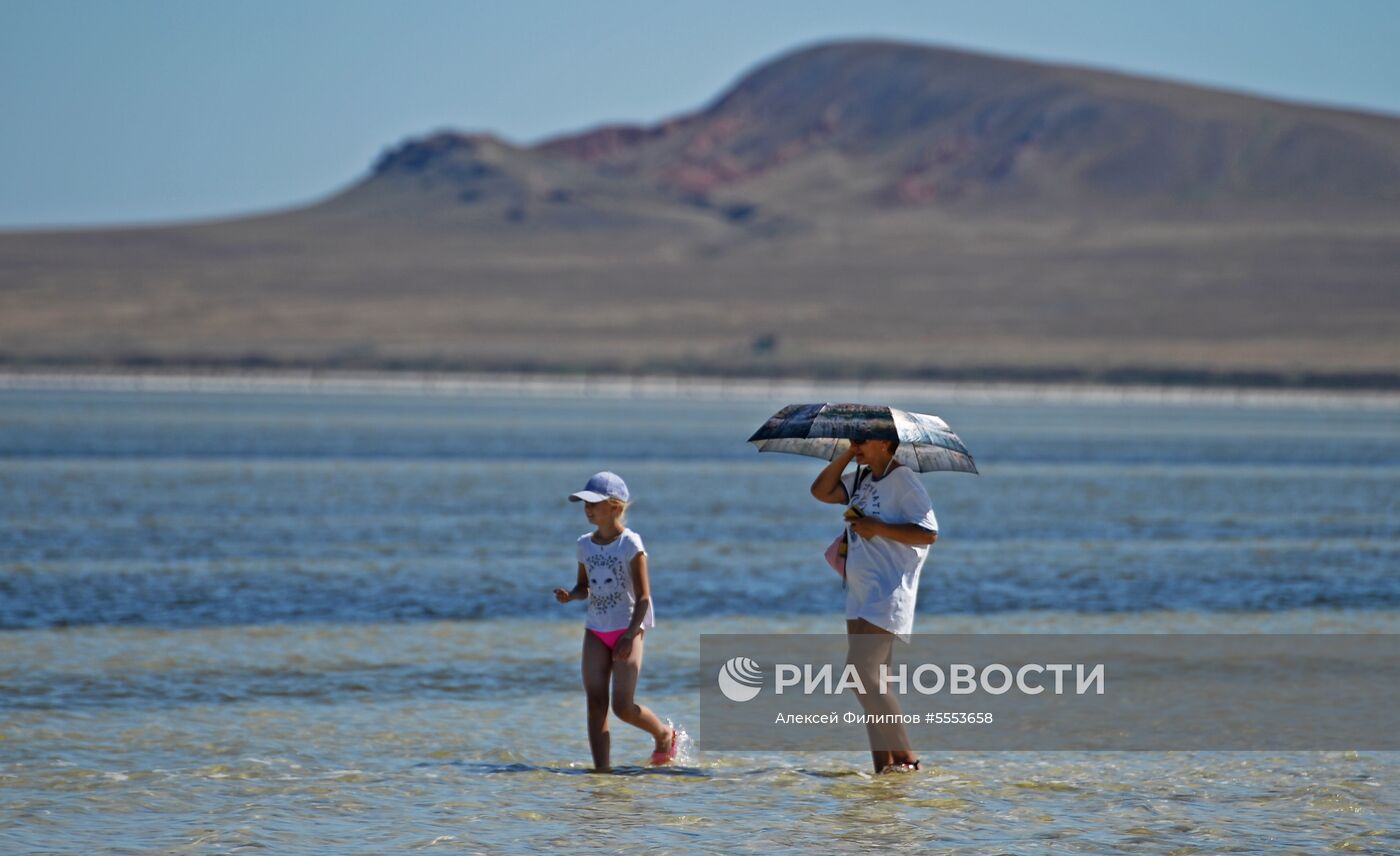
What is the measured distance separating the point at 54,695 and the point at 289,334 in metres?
120

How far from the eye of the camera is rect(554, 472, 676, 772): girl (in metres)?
9.20

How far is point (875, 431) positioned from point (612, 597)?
1500 mm

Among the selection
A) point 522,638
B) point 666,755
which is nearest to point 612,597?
point 666,755

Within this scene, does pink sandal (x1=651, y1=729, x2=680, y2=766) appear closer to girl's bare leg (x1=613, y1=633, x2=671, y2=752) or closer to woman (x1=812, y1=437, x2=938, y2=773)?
girl's bare leg (x1=613, y1=633, x2=671, y2=752)

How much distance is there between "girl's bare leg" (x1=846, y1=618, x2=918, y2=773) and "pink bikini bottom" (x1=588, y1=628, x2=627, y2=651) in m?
1.10

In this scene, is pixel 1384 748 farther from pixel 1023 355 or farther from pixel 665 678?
pixel 1023 355

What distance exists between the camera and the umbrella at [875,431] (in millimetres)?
9008

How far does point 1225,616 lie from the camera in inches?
638

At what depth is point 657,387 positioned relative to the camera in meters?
102

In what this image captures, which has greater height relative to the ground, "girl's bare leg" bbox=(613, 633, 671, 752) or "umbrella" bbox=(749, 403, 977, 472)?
"umbrella" bbox=(749, 403, 977, 472)

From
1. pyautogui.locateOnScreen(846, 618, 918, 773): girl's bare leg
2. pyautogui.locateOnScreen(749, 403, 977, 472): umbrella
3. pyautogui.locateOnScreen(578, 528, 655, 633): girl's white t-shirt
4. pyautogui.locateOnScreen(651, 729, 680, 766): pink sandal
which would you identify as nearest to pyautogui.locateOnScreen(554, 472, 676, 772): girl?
pyautogui.locateOnScreen(578, 528, 655, 633): girl's white t-shirt

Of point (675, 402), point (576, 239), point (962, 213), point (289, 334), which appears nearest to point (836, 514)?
point (675, 402)

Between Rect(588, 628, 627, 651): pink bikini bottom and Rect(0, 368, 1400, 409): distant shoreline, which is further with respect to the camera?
Rect(0, 368, 1400, 409): distant shoreline

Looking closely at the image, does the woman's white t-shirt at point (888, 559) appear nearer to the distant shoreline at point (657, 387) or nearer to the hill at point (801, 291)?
the distant shoreline at point (657, 387)
